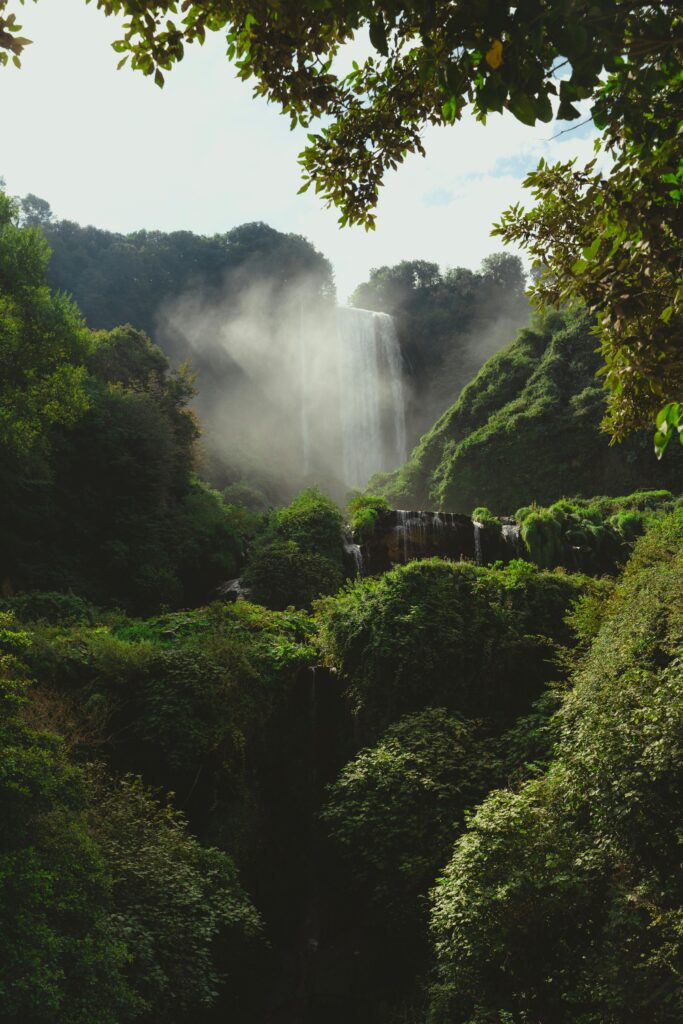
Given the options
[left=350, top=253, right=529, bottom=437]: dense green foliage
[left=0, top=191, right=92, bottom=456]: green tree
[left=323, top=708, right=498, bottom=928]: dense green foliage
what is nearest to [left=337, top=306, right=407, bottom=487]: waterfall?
[left=350, top=253, right=529, bottom=437]: dense green foliage

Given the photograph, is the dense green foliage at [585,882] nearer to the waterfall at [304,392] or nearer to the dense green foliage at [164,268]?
the waterfall at [304,392]

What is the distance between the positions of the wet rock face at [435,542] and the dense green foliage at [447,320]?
28.8m

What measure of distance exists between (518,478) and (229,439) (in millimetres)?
24529

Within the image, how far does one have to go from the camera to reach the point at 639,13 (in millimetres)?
2527

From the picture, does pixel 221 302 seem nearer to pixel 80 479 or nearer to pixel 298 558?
pixel 80 479

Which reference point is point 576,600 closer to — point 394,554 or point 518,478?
point 394,554

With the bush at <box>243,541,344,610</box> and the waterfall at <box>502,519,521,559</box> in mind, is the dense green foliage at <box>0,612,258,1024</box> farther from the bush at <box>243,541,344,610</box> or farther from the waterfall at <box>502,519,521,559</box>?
the waterfall at <box>502,519,521,559</box>

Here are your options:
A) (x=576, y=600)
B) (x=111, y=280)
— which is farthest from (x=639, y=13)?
(x=111, y=280)

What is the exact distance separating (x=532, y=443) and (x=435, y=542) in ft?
41.1

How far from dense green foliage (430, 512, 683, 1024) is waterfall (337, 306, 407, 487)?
1564 inches

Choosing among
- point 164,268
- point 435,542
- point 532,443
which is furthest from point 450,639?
point 164,268

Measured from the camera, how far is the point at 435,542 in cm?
1919

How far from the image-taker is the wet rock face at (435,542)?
62.2 ft

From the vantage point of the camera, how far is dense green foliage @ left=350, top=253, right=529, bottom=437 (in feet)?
160
